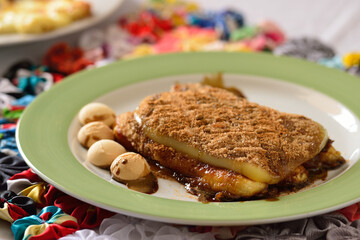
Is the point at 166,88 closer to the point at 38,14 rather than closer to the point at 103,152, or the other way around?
the point at 103,152

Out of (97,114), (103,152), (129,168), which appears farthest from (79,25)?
(129,168)

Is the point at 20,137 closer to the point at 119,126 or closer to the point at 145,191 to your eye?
the point at 119,126

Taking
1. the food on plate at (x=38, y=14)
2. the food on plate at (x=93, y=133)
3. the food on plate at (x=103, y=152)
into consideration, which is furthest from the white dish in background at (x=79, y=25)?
the food on plate at (x=103, y=152)

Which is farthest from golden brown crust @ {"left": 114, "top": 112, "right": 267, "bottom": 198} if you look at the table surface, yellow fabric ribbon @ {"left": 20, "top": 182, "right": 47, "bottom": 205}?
the table surface

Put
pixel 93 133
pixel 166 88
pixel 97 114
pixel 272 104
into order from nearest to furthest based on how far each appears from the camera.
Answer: pixel 93 133 < pixel 97 114 < pixel 272 104 < pixel 166 88

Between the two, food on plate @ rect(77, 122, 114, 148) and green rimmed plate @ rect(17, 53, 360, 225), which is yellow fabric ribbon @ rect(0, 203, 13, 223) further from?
food on plate @ rect(77, 122, 114, 148)

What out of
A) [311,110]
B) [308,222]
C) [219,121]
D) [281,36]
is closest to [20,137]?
[219,121]

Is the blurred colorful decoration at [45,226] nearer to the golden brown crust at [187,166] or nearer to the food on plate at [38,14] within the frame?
the golden brown crust at [187,166]
